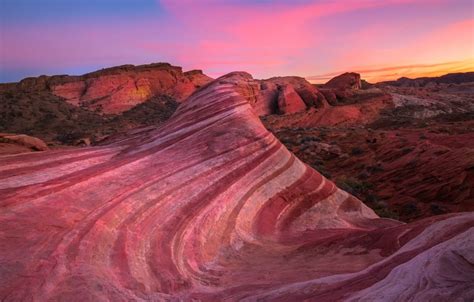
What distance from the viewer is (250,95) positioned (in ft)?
46.0

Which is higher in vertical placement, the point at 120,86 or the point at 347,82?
the point at 120,86

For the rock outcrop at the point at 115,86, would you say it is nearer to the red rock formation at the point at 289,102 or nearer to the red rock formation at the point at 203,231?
the red rock formation at the point at 289,102

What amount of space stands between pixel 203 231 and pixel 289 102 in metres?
61.7

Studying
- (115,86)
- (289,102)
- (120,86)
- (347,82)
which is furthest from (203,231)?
(115,86)

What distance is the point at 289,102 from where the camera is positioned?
67.4 m

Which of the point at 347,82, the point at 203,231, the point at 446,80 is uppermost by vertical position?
the point at 203,231

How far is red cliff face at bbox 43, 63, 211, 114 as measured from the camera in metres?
92.2

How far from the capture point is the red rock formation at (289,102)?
66.4 m

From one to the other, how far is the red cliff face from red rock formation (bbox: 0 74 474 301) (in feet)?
265

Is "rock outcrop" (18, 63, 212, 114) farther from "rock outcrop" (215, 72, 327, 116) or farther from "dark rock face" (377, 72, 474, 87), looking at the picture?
"dark rock face" (377, 72, 474, 87)

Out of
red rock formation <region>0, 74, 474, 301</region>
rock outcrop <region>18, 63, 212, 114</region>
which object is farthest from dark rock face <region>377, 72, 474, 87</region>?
red rock formation <region>0, 74, 474, 301</region>

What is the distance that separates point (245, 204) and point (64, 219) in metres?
3.77

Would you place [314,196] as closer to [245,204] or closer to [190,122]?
[245,204]

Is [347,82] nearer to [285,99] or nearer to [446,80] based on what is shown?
[285,99]
